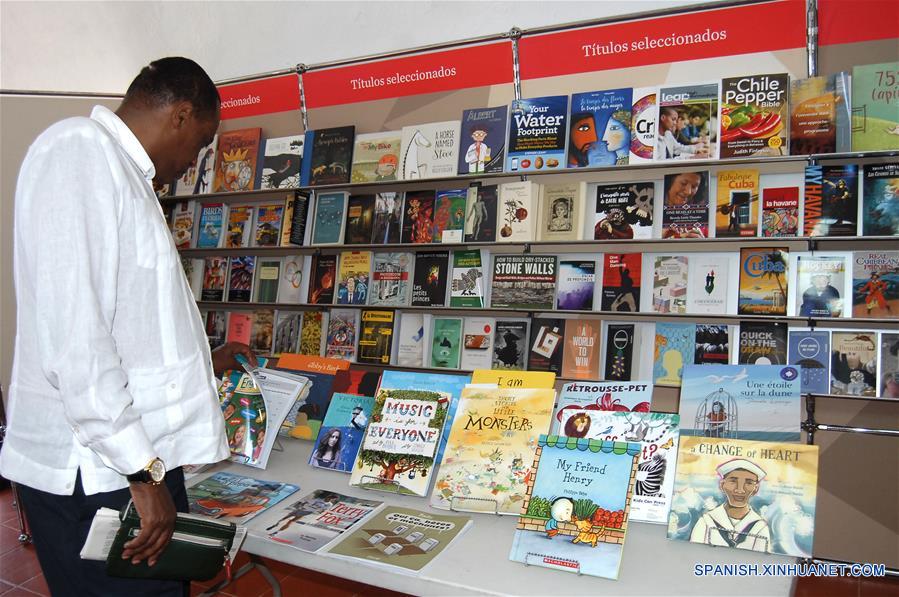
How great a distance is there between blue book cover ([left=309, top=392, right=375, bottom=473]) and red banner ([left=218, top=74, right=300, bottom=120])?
3072 millimetres

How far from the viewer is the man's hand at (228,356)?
6.33 ft

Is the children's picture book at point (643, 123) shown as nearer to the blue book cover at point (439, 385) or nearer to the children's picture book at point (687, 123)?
the children's picture book at point (687, 123)

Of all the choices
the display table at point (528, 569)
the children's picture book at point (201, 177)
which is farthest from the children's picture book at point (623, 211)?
the children's picture book at point (201, 177)

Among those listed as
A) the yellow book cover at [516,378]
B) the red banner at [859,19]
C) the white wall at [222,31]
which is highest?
the white wall at [222,31]

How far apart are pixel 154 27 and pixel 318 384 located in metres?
4.20

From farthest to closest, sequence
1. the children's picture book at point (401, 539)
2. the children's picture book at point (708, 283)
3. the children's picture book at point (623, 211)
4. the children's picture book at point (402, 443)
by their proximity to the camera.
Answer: the children's picture book at point (623, 211), the children's picture book at point (708, 283), the children's picture book at point (402, 443), the children's picture book at point (401, 539)

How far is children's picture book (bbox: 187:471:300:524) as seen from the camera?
57.7 inches

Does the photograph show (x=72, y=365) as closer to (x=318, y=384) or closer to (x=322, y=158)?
(x=318, y=384)

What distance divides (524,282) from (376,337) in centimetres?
102

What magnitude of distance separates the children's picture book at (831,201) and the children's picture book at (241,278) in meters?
3.37

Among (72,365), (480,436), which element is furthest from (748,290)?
(72,365)

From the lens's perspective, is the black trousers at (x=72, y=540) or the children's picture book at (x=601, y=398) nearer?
the black trousers at (x=72, y=540)

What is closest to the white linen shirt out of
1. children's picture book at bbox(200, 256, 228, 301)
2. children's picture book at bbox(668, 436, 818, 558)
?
children's picture book at bbox(668, 436, 818, 558)

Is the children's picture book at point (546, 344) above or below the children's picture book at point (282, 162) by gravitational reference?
below
